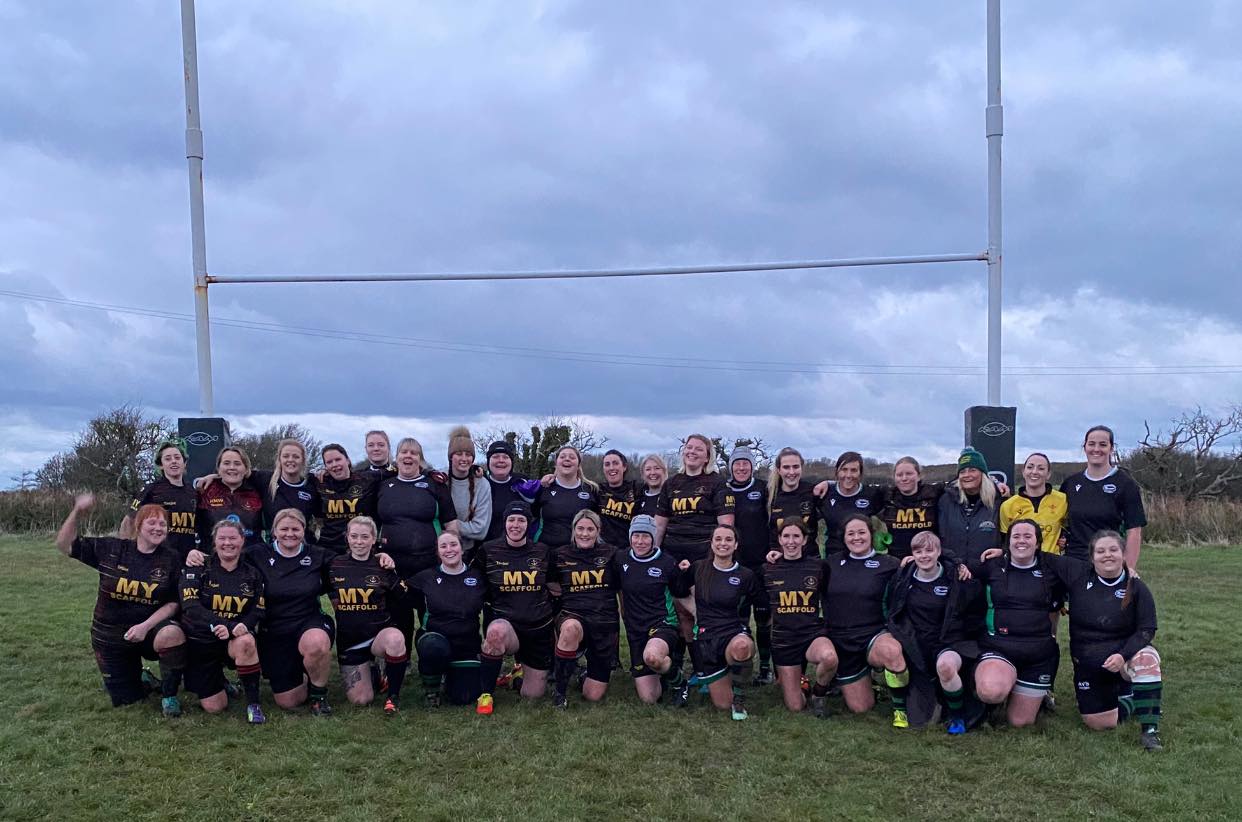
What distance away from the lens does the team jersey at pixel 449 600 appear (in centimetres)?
576

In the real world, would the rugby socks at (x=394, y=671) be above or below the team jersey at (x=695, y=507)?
below

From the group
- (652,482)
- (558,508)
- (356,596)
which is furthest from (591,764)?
(652,482)

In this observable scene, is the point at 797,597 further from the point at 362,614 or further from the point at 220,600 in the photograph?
the point at 220,600

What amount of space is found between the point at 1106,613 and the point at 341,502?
4.50m

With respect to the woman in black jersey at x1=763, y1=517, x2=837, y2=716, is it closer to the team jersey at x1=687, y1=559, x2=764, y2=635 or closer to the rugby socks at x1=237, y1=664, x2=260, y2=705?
the team jersey at x1=687, y1=559, x2=764, y2=635

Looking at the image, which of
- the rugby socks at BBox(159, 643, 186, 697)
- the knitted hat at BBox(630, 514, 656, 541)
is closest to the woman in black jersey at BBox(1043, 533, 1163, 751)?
the knitted hat at BBox(630, 514, 656, 541)

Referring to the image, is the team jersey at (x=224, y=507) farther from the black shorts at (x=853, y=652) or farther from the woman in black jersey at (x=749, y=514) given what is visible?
the black shorts at (x=853, y=652)

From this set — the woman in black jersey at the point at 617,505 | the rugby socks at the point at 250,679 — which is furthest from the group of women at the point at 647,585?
the woman in black jersey at the point at 617,505

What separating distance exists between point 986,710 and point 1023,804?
44.6 inches

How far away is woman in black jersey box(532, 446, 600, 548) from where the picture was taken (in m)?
6.34

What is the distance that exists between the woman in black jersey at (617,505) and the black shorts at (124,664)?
271cm

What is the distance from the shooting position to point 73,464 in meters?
23.1

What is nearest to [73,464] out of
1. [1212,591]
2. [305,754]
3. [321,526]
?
[321,526]

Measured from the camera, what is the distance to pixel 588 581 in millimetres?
5949
